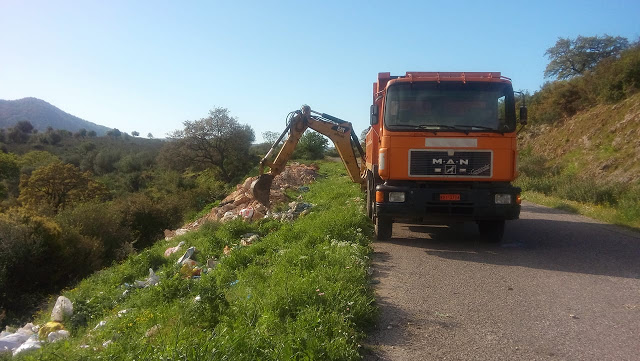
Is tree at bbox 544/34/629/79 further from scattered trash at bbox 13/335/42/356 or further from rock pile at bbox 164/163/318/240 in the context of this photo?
scattered trash at bbox 13/335/42/356

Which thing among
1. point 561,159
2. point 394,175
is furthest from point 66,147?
point 394,175

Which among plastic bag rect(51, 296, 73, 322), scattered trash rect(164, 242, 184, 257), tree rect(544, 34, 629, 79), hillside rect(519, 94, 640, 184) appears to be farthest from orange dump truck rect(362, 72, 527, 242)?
tree rect(544, 34, 629, 79)

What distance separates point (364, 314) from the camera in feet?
14.7

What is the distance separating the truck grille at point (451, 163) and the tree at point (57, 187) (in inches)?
961

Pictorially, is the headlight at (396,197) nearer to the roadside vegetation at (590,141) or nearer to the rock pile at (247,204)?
the rock pile at (247,204)

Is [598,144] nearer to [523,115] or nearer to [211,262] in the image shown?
[523,115]

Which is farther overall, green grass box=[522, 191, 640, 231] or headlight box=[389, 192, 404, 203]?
green grass box=[522, 191, 640, 231]

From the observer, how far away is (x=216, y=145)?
41000mm

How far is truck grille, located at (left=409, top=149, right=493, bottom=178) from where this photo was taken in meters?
7.72

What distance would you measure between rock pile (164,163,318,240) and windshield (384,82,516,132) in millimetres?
6456

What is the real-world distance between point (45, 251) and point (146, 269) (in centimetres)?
729

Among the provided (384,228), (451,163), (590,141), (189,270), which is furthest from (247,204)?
(590,141)

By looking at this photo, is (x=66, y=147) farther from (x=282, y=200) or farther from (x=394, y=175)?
(x=394, y=175)

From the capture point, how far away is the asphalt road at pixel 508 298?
13.2ft
